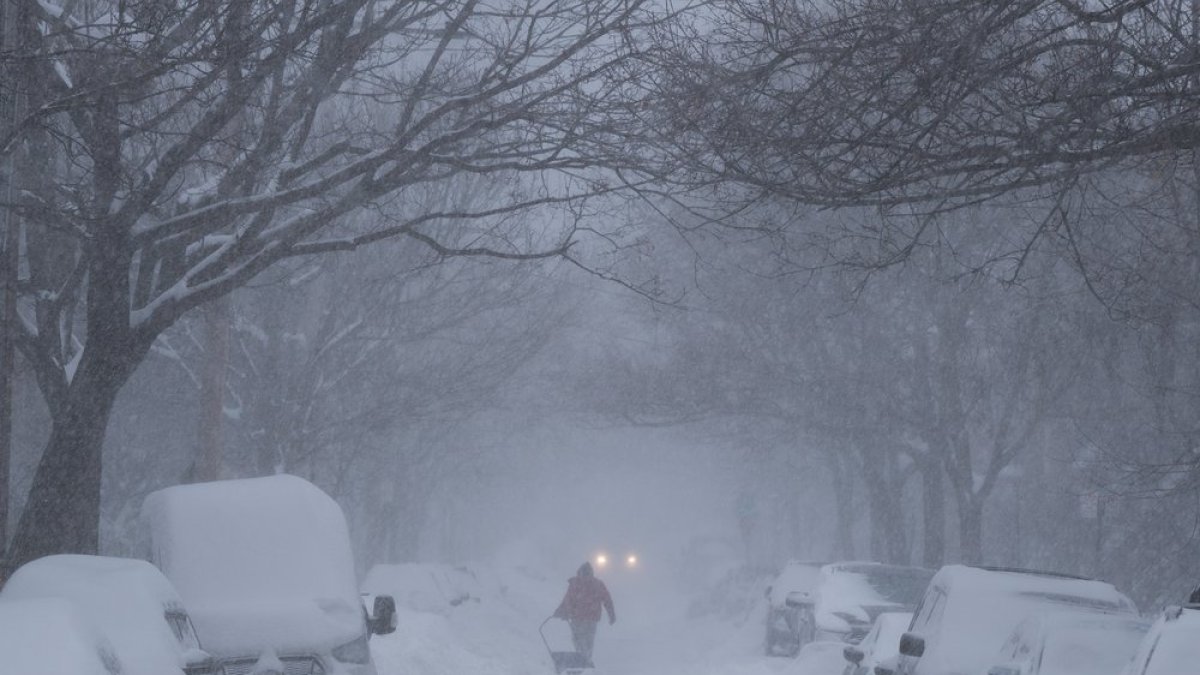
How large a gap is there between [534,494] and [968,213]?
5447 centimetres

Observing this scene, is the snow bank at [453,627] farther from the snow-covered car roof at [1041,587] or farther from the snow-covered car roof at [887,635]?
the snow-covered car roof at [1041,587]

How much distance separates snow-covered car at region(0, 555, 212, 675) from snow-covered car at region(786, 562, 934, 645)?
13.6 metres

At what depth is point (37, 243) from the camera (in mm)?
12930

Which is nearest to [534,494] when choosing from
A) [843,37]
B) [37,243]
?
[37,243]

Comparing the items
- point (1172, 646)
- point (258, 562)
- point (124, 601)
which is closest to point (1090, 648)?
point (1172, 646)

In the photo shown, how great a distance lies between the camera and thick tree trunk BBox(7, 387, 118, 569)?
10859 millimetres

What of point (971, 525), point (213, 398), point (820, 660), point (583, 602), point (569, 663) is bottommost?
point (569, 663)

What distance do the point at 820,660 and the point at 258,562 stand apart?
8.34m

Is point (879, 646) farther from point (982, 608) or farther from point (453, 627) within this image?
point (453, 627)

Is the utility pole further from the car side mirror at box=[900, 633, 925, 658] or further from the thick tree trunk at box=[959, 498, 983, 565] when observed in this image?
the thick tree trunk at box=[959, 498, 983, 565]

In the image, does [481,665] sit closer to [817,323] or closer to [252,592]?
[817,323]

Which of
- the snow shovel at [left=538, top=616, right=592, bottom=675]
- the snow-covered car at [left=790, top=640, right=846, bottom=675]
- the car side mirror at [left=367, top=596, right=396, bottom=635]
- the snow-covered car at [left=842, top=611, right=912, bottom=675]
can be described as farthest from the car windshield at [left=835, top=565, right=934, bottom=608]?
the car side mirror at [left=367, top=596, right=396, bottom=635]

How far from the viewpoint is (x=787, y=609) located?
77.0 ft

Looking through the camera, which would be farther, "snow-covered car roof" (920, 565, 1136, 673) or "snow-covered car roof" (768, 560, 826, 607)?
"snow-covered car roof" (768, 560, 826, 607)
